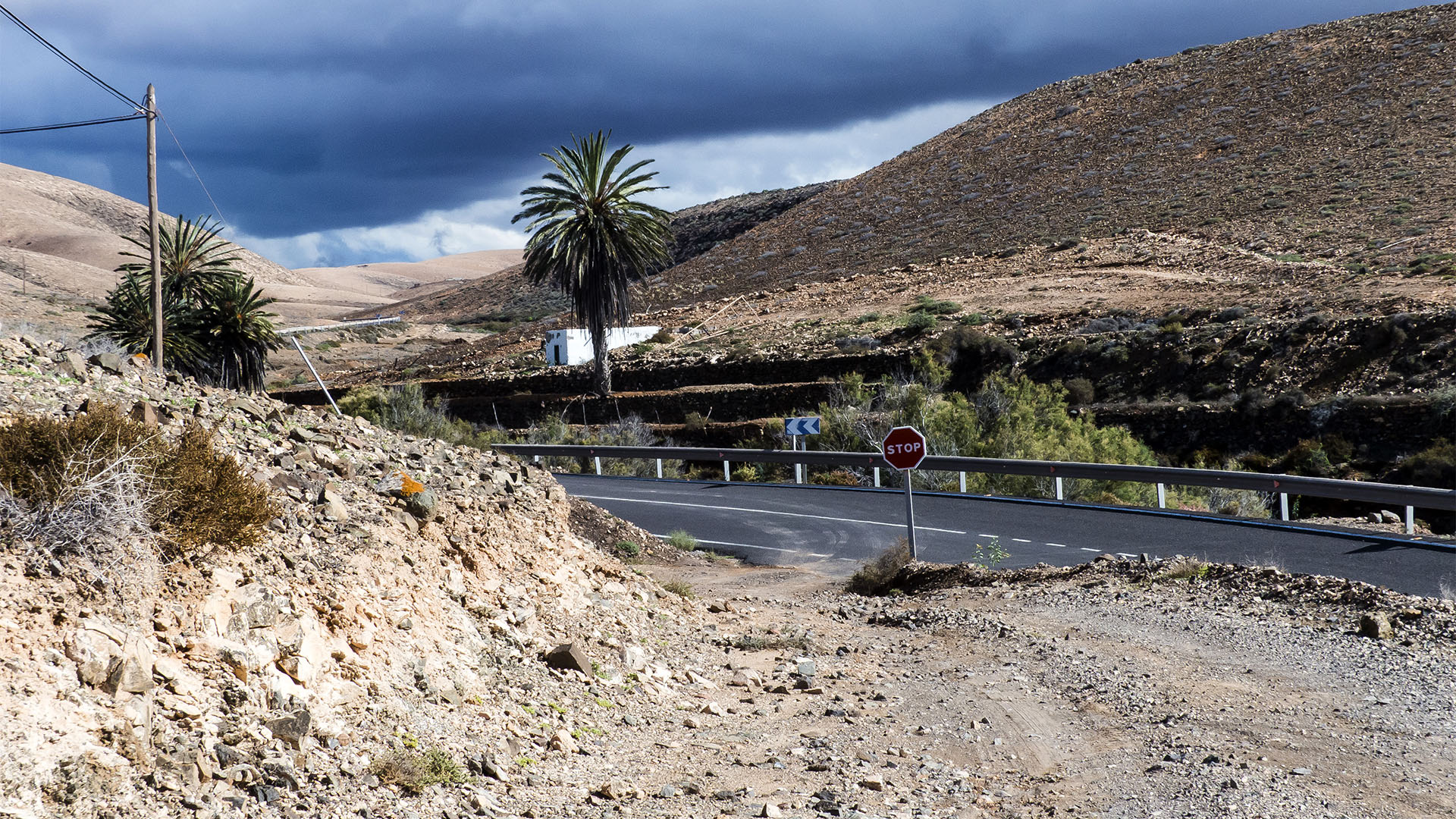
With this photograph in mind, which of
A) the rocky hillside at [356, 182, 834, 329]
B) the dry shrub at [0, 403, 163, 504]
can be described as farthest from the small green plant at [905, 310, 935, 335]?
the rocky hillside at [356, 182, 834, 329]

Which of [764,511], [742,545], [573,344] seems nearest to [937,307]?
[573,344]

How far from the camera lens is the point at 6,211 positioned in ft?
524

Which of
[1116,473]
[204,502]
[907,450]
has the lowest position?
[1116,473]

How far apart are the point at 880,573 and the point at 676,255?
9878cm

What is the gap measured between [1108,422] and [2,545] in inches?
1278

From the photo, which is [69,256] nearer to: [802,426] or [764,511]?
[802,426]

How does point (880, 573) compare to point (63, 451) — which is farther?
point (880, 573)

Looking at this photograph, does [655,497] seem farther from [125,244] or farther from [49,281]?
[125,244]

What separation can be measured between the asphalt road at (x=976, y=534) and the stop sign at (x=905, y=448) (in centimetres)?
222

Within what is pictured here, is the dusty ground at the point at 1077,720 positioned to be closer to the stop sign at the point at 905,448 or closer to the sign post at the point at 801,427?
the stop sign at the point at 905,448

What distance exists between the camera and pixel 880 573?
1453 cm

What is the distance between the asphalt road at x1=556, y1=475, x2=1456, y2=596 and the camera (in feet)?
47.3

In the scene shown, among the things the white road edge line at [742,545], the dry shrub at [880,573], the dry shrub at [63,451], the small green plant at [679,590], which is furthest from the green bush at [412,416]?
the dry shrub at [63,451]

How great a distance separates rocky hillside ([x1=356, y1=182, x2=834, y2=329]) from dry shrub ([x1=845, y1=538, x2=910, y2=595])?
86874 mm
